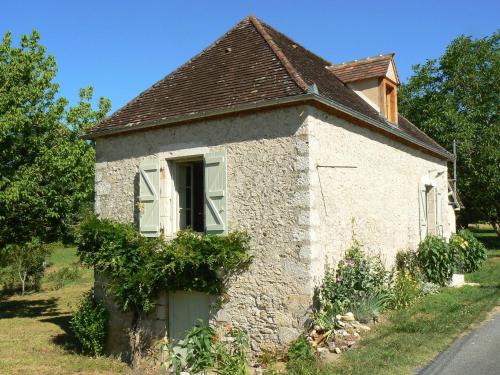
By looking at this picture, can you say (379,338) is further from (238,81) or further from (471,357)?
(238,81)

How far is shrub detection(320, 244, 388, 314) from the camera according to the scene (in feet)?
23.6

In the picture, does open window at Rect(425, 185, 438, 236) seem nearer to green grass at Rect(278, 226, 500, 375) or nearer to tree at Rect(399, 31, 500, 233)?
green grass at Rect(278, 226, 500, 375)

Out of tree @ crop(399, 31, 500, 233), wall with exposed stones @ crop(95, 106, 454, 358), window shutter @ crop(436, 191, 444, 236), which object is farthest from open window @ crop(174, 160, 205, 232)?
tree @ crop(399, 31, 500, 233)

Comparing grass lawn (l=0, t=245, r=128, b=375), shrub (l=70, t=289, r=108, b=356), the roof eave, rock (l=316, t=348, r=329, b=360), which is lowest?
grass lawn (l=0, t=245, r=128, b=375)

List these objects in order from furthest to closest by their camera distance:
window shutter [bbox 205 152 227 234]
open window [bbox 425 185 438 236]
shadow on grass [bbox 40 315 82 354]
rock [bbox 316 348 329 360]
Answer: open window [bbox 425 185 438 236] < shadow on grass [bbox 40 315 82 354] < window shutter [bbox 205 152 227 234] < rock [bbox 316 348 329 360]

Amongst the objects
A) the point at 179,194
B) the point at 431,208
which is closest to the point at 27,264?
the point at 179,194

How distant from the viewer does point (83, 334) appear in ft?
30.9

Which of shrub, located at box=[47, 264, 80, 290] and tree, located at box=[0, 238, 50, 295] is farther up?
tree, located at box=[0, 238, 50, 295]

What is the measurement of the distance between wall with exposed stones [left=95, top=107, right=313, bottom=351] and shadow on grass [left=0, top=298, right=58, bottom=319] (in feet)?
31.4

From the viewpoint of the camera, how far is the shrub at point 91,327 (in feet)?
30.6

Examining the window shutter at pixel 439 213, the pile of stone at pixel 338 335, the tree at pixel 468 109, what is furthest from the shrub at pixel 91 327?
the tree at pixel 468 109

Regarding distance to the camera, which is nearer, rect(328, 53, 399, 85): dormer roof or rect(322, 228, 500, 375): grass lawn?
rect(322, 228, 500, 375): grass lawn

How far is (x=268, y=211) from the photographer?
7.51 meters

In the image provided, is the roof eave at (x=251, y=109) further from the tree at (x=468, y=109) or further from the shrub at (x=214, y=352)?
the tree at (x=468, y=109)
